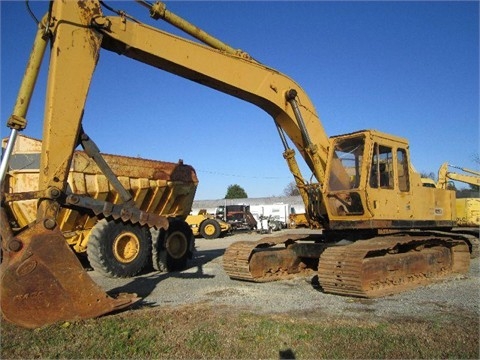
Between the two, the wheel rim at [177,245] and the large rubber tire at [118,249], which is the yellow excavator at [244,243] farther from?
the wheel rim at [177,245]

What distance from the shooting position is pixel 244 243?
909 centimetres

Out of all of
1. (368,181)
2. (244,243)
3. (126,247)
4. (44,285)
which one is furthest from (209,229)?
(44,285)

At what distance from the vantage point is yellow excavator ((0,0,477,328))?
5227 millimetres

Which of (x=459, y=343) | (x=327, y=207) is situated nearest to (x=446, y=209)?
(x=327, y=207)

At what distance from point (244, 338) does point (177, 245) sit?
6727mm

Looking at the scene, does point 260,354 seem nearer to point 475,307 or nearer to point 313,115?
point 475,307

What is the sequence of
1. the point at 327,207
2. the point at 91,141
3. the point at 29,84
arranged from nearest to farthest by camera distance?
1. the point at 29,84
2. the point at 91,141
3. the point at 327,207

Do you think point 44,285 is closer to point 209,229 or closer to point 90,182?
point 90,182

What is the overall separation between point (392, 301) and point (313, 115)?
3.97 metres

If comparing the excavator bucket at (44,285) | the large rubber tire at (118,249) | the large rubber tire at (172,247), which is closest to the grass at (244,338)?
the excavator bucket at (44,285)

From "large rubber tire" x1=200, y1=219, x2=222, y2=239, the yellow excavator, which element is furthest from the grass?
"large rubber tire" x1=200, y1=219, x2=222, y2=239

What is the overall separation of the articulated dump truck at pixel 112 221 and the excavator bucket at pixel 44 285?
11.8 feet

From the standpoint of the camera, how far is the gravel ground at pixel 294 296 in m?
6.11

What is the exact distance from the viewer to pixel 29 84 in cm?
591
